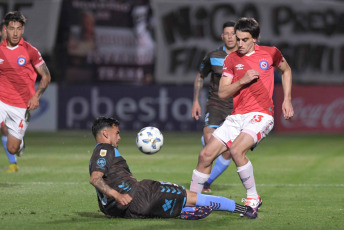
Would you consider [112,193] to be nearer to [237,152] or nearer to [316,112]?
[237,152]

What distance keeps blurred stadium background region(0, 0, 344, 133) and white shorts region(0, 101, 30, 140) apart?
475 inches

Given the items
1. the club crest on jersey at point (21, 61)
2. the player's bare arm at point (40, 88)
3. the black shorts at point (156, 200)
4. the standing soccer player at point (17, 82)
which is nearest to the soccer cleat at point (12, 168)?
the standing soccer player at point (17, 82)

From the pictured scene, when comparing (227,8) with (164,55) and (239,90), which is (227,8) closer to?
(164,55)

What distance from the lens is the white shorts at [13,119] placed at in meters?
11.0

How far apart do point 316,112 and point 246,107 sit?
15717mm

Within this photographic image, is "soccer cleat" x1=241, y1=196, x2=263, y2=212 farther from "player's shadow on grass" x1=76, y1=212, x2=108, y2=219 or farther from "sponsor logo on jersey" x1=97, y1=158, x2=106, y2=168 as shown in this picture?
"sponsor logo on jersey" x1=97, y1=158, x2=106, y2=168

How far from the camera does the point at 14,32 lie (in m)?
10.5

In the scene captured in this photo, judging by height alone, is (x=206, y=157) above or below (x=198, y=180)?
above

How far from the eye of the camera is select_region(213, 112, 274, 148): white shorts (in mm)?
8188

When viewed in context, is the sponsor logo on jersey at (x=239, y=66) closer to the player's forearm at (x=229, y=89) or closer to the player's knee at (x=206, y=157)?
the player's forearm at (x=229, y=89)

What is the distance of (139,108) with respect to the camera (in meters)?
23.4

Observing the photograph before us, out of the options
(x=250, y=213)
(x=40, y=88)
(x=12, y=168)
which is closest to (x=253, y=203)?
(x=250, y=213)

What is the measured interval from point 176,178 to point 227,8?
49.4 feet

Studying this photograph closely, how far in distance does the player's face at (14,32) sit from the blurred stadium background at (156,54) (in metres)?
12.5
